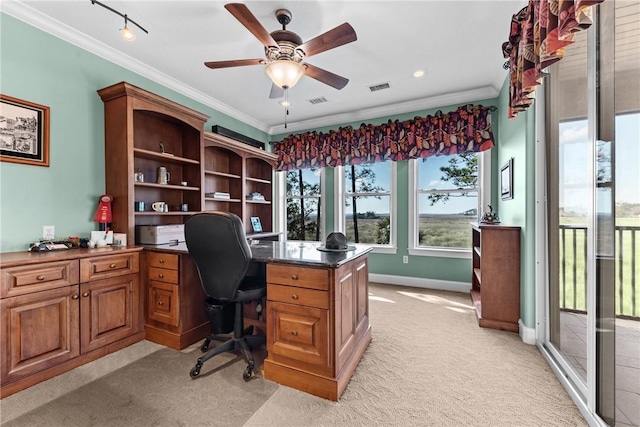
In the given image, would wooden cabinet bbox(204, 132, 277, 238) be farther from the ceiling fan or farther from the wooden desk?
the wooden desk

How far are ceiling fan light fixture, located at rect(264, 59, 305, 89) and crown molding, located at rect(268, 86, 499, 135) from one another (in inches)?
95.2

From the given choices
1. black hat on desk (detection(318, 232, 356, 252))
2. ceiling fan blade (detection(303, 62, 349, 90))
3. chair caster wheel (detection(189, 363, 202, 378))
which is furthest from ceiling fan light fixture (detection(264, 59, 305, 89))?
chair caster wheel (detection(189, 363, 202, 378))

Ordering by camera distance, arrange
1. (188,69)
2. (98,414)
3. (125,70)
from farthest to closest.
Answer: (188,69) < (125,70) < (98,414)

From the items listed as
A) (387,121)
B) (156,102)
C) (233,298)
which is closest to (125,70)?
(156,102)

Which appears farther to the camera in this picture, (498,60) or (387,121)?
(387,121)

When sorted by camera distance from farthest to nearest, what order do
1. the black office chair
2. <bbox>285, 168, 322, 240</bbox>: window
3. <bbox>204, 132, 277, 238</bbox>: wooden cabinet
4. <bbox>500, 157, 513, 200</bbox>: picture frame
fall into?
<bbox>285, 168, 322, 240</bbox>: window < <bbox>204, 132, 277, 238</bbox>: wooden cabinet < <bbox>500, 157, 513, 200</bbox>: picture frame < the black office chair

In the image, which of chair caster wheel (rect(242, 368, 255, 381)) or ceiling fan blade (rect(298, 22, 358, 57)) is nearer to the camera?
ceiling fan blade (rect(298, 22, 358, 57))

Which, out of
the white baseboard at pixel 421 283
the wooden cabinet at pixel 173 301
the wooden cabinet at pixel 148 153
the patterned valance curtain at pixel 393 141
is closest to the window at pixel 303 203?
the patterned valance curtain at pixel 393 141

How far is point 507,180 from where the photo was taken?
9.55 ft

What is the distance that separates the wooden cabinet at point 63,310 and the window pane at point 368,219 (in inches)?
125

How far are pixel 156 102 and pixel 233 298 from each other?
216 centimetres

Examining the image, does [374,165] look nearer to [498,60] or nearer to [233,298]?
[498,60]

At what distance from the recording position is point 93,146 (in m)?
2.48

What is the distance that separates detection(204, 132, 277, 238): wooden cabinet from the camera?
3.74 m
